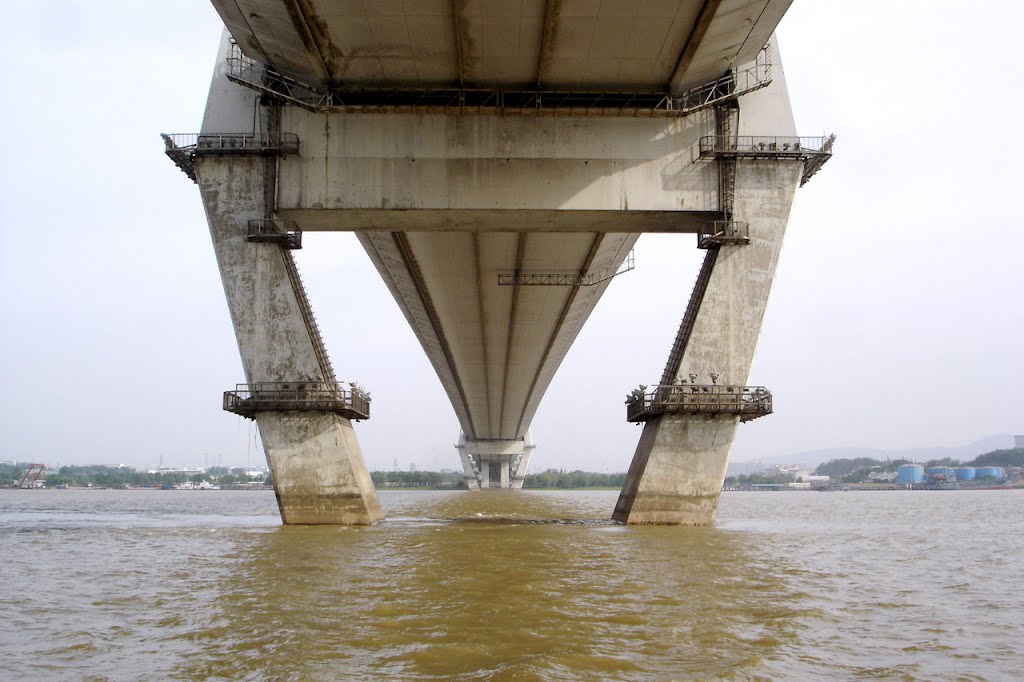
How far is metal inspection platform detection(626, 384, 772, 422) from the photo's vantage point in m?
21.9

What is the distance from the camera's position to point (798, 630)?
28.3ft

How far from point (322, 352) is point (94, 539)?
6832 millimetres

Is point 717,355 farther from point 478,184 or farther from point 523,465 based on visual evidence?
point 523,465

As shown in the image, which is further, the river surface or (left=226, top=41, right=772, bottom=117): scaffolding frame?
(left=226, top=41, right=772, bottom=117): scaffolding frame

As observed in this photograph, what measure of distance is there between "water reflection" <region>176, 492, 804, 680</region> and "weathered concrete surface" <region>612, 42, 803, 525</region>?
5.06m

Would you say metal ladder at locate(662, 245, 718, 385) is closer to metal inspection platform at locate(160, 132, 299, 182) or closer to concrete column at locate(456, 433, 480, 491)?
metal inspection platform at locate(160, 132, 299, 182)

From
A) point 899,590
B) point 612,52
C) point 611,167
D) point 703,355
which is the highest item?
point 612,52

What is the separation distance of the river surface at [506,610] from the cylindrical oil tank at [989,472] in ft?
469

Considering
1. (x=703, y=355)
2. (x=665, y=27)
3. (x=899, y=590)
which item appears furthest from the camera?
(x=703, y=355)

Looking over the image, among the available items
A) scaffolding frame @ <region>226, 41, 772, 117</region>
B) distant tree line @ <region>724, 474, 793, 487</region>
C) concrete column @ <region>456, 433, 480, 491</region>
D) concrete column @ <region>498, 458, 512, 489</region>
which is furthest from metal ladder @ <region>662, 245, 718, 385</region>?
distant tree line @ <region>724, 474, 793, 487</region>

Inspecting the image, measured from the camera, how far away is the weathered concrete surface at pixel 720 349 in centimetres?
2233

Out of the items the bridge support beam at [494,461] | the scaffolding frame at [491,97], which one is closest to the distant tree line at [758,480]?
the bridge support beam at [494,461]

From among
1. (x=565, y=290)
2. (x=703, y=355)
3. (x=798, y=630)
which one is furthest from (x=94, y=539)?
(x=565, y=290)

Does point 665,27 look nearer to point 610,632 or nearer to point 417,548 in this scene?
point 417,548
